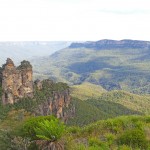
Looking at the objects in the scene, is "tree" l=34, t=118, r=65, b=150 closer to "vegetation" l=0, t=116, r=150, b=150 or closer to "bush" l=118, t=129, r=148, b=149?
"vegetation" l=0, t=116, r=150, b=150

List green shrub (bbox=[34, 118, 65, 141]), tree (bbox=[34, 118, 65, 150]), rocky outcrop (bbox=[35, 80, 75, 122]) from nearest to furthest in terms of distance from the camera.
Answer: tree (bbox=[34, 118, 65, 150]) < green shrub (bbox=[34, 118, 65, 141]) < rocky outcrop (bbox=[35, 80, 75, 122])

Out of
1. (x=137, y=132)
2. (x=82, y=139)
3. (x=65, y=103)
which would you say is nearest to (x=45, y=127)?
(x=82, y=139)

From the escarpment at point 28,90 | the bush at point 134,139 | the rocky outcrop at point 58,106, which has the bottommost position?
the rocky outcrop at point 58,106

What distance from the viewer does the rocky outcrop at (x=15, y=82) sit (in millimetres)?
122000

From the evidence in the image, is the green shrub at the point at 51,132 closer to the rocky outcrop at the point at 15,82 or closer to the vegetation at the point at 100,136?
the vegetation at the point at 100,136

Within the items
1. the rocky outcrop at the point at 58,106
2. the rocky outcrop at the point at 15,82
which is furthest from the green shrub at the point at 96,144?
the rocky outcrop at the point at 58,106

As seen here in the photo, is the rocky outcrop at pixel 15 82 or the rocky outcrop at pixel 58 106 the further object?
the rocky outcrop at pixel 58 106

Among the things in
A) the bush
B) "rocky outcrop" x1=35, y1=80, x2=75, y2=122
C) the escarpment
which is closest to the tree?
the bush

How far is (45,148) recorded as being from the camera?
18406 millimetres

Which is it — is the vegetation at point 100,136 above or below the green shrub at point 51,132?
below

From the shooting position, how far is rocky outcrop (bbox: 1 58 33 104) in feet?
400

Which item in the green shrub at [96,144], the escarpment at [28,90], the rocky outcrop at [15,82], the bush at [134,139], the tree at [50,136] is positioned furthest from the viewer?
the escarpment at [28,90]

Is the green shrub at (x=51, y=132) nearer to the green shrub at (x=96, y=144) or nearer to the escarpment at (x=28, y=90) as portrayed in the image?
the green shrub at (x=96, y=144)

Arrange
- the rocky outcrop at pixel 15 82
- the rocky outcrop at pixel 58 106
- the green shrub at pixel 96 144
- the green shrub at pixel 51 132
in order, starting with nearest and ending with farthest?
the green shrub at pixel 51 132 → the green shrub at pixel 96 144 → the rocky outcrop at pixel 15 82 → the rocky outcrop at pixel 58 106
